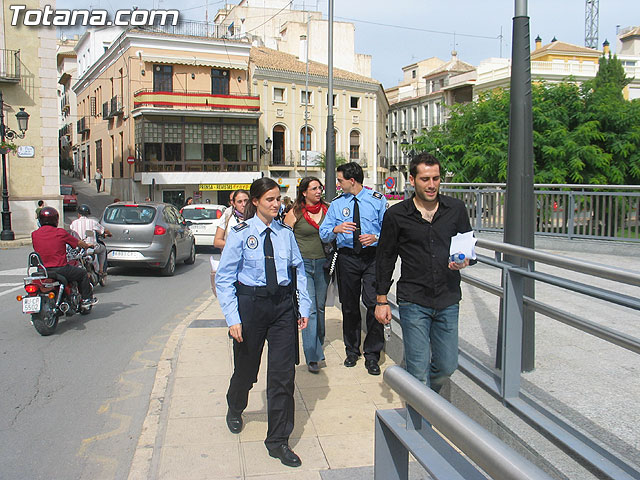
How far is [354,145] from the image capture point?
186ft

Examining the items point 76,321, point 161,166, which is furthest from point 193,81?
point 76,321

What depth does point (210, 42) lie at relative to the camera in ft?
150

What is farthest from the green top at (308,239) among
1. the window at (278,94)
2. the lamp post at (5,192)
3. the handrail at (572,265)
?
the window at (278,94)

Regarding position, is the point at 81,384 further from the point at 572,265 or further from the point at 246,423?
the point at 572,265

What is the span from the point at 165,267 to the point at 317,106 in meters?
40.6

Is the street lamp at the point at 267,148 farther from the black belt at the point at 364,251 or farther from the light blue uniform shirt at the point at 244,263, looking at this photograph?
the light blue uniform shirt at the point at 244,263

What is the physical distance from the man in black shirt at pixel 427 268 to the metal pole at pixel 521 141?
2.90 ft

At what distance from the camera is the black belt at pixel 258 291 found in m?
4.22

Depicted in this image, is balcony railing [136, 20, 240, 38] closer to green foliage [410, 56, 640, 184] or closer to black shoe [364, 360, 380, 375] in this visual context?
green foliage [410, 56, 640, 184]

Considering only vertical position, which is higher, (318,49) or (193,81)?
(318,49)

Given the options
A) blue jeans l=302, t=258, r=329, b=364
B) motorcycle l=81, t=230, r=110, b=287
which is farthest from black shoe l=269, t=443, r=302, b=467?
motorcycle l=81, t=230, r=110, b=287

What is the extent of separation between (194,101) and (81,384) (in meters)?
39.5

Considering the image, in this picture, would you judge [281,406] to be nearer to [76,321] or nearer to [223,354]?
[223,354]

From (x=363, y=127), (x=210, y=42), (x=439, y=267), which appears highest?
(x=210, y=42)
